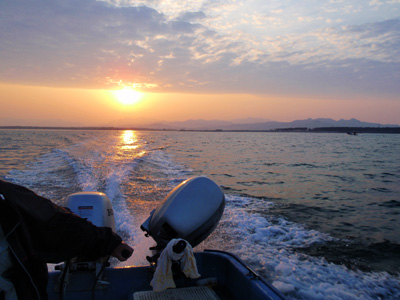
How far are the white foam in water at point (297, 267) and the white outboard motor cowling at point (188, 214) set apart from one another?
5.12 feet

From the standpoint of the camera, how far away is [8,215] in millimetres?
1569

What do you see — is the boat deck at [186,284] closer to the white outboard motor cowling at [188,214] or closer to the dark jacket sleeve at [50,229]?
the white outboard motor cowling at [188,214]

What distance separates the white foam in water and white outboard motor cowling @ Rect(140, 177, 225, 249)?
1.56 m

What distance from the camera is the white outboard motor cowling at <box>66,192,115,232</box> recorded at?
376cm

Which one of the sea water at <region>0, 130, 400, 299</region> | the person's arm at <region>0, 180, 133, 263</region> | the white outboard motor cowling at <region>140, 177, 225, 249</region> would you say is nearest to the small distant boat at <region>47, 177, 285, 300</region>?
the white outboard motor cowling at <region>140, 177, 225, 249</region>

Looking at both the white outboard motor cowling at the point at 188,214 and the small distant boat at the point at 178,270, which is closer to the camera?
the small distant boat at the point at 178,270

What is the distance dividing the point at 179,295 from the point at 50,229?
5.68ft

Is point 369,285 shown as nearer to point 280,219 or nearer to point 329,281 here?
point 329,281

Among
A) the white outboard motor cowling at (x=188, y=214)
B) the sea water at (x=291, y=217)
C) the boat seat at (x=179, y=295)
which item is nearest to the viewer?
the boat seat at (x=179, y=295)

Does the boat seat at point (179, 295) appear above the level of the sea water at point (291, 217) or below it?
above

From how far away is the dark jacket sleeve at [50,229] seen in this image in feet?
5.29

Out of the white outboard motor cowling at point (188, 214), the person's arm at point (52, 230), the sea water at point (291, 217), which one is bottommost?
the sea water at point (291, 217)

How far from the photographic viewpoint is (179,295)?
302cm

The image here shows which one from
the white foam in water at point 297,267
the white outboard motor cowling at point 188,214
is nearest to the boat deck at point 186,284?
the white outboard motor cowling at point 188,214
